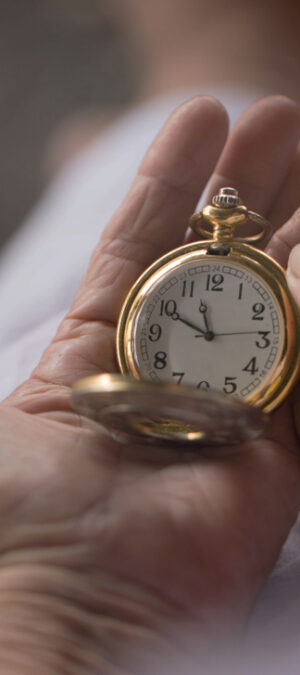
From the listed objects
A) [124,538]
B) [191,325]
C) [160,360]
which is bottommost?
[124,538]

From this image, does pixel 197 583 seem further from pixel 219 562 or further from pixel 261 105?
pixel 261 105

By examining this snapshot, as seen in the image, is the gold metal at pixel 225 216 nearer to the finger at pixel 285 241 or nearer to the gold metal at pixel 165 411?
the finger at pixel 285 241

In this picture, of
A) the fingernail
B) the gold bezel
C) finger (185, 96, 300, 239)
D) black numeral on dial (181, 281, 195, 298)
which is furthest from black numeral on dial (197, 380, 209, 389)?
finger (185, 96, 300, 239)

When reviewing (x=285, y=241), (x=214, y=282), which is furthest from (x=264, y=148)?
(x=214, y=282)

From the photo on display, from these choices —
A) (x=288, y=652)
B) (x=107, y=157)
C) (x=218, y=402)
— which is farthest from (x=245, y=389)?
(x=107, y=157)

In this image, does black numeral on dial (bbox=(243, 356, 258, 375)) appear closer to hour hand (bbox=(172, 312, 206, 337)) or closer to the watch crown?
hour hand (bbox=(172, 312, 206, 337))

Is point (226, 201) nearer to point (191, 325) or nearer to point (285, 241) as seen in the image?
point (285, 241)

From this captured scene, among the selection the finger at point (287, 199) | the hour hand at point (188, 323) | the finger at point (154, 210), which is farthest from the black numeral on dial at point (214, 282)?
the finger at point (287, 199)
